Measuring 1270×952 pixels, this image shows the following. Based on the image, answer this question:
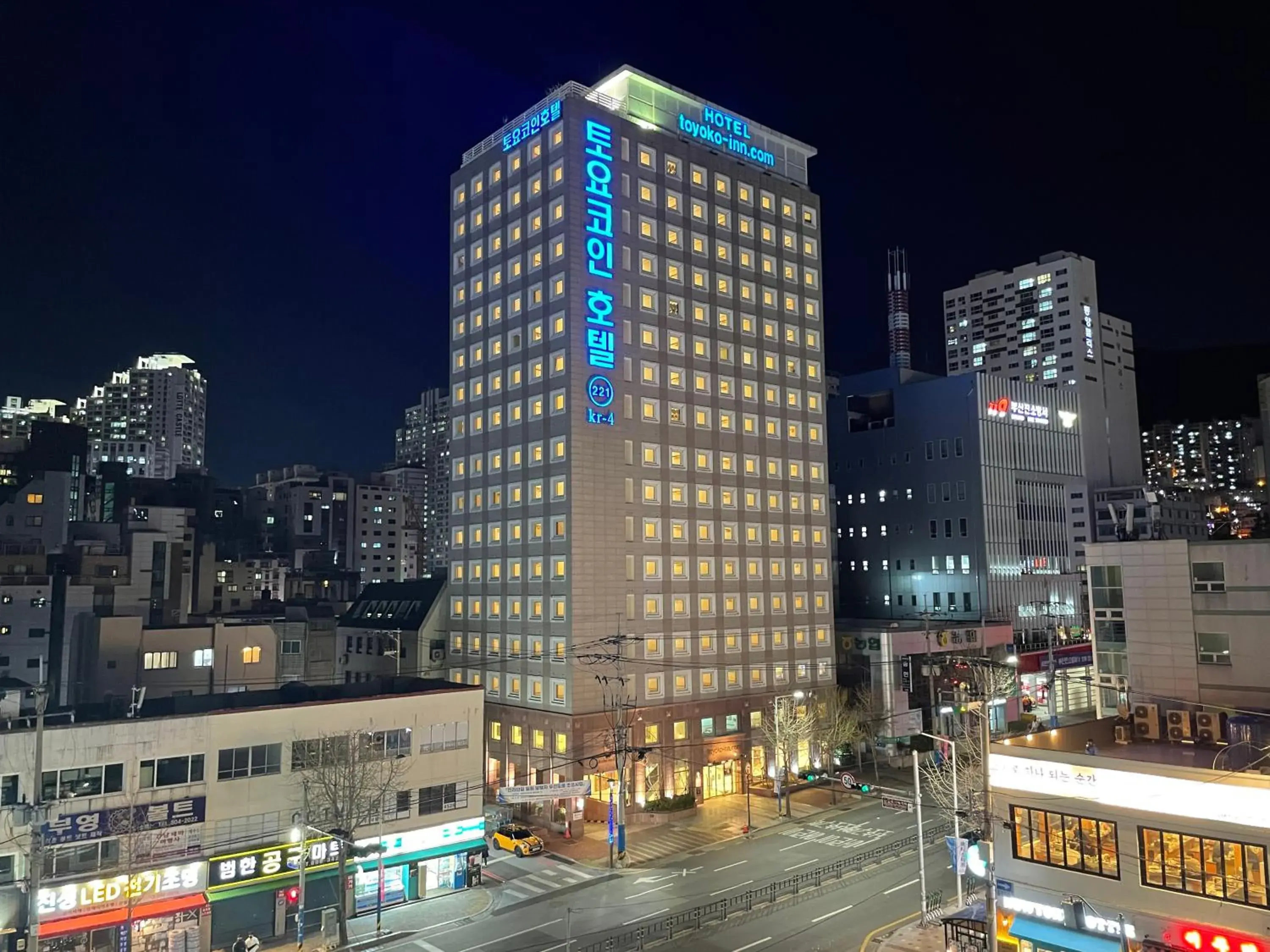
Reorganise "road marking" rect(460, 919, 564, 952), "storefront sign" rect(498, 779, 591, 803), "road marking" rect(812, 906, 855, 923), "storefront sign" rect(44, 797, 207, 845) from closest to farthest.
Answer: "storefront sign" rect(44, 797, 207, 845) < "road marking" rect(460, 919, 564, 952) < "road marking" rect(812, 906, 855, 923) < "storefront sign" rect(498, 779, 591, 803)

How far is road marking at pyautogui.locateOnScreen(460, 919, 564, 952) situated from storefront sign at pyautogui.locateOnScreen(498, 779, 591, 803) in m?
7.13

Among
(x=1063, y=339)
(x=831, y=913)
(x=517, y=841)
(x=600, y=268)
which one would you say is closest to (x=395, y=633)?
(x=517, y=841)

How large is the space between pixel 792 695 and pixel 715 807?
35.4 feet

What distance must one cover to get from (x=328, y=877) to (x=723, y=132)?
67.6m

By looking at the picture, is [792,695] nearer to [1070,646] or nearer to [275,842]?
[275,842]

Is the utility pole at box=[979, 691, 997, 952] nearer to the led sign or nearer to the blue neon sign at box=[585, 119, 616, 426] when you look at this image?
the blue neon sign at box=[585, 119, 616, 426]

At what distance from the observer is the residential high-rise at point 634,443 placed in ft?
207

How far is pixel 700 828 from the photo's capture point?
5712 cm

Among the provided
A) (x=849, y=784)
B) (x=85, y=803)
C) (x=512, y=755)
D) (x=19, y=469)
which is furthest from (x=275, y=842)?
(x=19, y=469)

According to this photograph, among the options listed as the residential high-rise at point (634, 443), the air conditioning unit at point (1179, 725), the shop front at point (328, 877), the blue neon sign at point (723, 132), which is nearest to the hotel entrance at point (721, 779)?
the residential high-rise at point (634, 443)

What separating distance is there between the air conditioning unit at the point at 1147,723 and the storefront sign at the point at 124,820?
42.3 m

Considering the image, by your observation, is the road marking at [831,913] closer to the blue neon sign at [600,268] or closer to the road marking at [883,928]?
the road marking at [883,928]

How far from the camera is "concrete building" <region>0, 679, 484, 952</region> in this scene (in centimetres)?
3469

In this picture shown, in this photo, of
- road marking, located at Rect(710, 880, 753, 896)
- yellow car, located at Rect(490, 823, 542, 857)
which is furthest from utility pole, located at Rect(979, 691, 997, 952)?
yellow car, located at Rect(490, 823, 542, 857)
